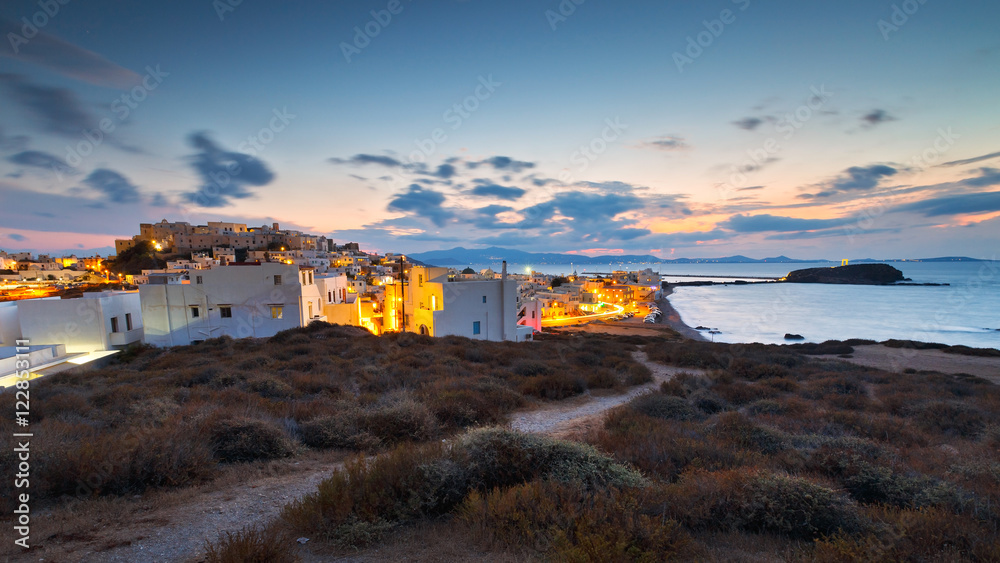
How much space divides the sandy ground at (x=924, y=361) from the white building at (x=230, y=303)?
30.6 meters

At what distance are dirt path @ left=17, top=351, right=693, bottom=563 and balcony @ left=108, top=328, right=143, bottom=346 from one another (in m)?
20.2

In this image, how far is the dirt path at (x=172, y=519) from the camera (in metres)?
3.21

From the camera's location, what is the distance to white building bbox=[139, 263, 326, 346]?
22.2m

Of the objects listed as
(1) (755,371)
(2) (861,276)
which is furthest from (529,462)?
(2) (861,276)

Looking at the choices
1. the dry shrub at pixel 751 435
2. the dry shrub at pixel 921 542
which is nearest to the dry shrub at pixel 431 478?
the dry shrub at pixel 921 542

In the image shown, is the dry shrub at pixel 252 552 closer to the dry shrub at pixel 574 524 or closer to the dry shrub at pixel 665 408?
the dry shrub at pixel 574 524

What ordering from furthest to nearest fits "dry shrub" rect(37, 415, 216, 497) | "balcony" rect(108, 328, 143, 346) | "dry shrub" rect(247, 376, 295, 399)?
1. "balcony" rect(108, 328, 143, 346)
2. "dry shrub" rect(247, 376, 295, 399)
3. "dry shrub" rect(37, 415, 216, 497)

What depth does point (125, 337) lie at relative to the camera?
62.8 ft

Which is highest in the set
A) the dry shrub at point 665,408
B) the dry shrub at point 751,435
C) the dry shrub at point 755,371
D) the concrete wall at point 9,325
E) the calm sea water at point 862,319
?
the concrete wall at point 9,325

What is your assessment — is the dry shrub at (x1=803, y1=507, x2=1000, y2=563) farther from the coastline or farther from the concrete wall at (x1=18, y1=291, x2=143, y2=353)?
the coastline

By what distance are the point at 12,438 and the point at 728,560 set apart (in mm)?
7947

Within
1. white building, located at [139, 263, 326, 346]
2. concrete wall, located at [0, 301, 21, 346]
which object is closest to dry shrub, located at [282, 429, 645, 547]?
white building, located at [139, 263, 326, 346]

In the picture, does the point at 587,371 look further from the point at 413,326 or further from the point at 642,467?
the point at 413,326

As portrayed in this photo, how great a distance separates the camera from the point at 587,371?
12.4m
